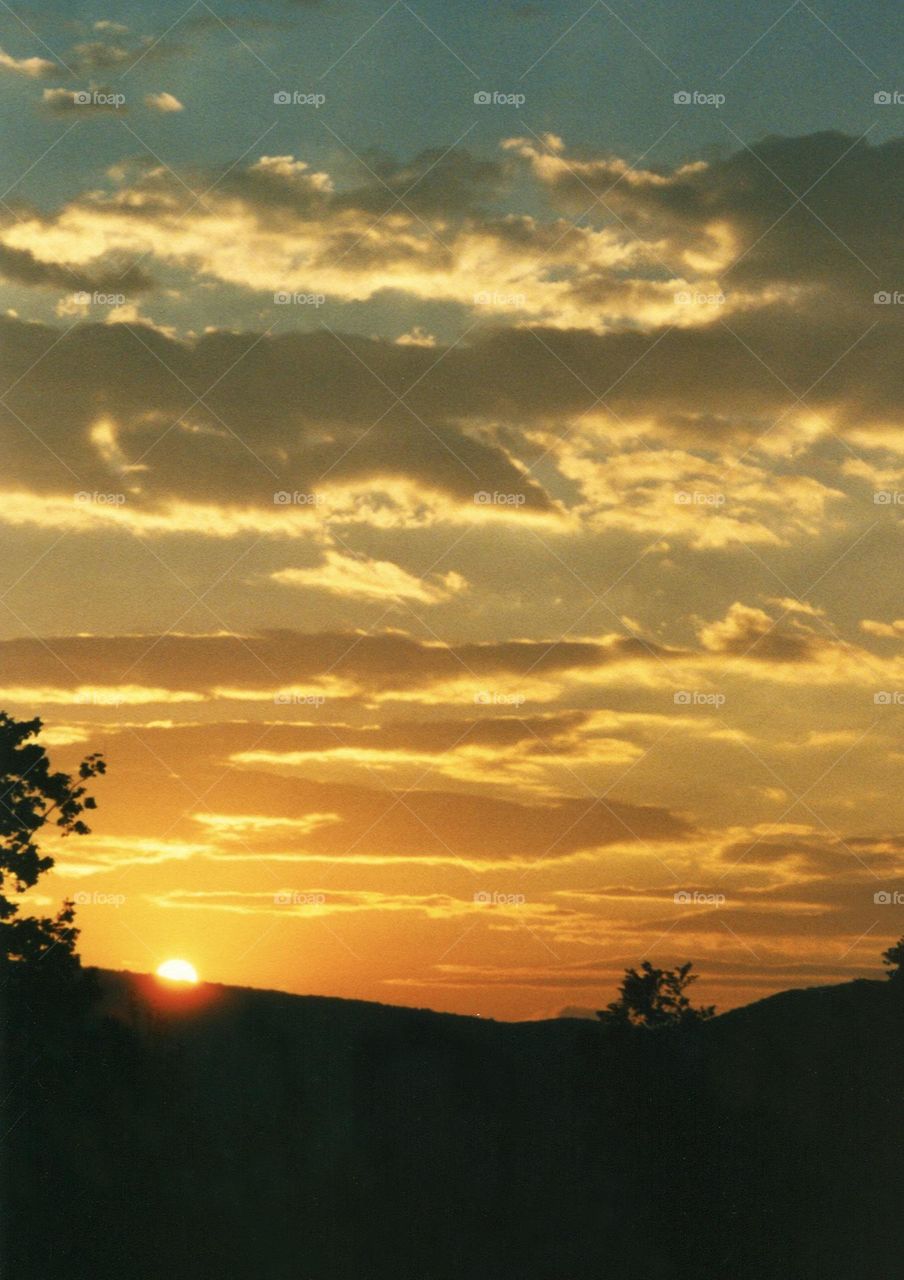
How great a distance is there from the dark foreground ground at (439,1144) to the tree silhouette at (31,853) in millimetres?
885

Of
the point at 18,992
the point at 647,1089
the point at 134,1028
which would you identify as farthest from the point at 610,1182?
the point at 18,992

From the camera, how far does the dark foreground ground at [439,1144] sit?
24.0m

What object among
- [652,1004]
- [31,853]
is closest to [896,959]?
[652,1004]

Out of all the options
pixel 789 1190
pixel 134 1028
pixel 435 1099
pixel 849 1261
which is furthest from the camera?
pixel 435 1099

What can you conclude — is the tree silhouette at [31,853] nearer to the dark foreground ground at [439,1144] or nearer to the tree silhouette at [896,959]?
the dark foreground ground at [439,1144]

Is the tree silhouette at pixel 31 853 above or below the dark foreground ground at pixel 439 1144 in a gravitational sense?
above

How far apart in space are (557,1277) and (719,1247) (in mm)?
2898

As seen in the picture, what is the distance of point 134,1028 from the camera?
83.0 feet

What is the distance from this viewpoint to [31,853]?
2377 cm

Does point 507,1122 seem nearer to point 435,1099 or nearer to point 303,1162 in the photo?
point 435,1099

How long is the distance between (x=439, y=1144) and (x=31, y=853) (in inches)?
421

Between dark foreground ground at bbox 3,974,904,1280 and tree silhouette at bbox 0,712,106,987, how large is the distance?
0.89 m

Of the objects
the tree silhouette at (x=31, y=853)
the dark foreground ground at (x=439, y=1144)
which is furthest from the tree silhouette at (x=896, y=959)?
the tree silhouette at (x=31, y=853)

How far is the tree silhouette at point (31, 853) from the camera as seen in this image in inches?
923
